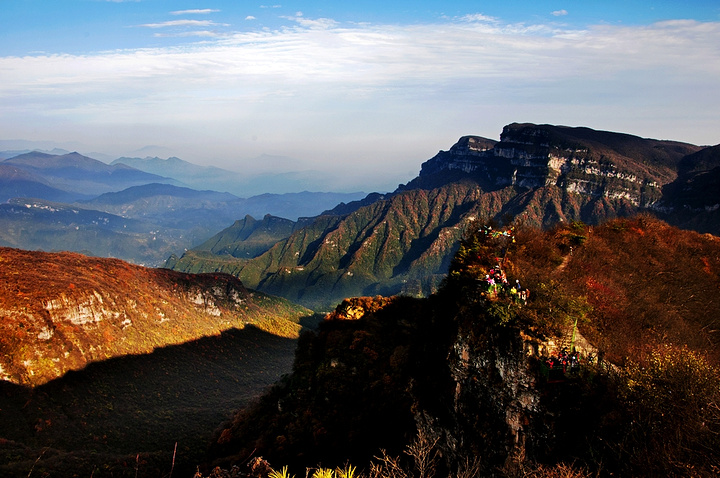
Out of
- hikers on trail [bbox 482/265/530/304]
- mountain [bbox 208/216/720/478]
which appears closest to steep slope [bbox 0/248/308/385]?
mountain [bbox 208/216/720/478]

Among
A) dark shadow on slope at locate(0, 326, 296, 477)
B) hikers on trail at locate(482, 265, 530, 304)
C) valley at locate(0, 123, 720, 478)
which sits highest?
hikers on trail at locate(482, 265, 530, 304)

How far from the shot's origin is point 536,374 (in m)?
19.6

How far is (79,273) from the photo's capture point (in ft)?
281

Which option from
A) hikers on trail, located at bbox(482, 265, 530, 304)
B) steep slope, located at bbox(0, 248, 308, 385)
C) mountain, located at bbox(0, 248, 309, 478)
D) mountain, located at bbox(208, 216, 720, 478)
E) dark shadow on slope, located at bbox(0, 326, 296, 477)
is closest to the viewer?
mountain, located at bbox(208, 216, 720, 478)

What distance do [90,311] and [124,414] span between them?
28246 millimetres

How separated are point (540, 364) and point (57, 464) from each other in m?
47.4

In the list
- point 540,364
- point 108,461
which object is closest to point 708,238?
point 540,364

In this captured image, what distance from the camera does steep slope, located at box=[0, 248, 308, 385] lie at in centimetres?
6084

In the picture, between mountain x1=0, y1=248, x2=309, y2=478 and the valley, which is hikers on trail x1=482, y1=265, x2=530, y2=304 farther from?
mountain x1=0, y1=248, x2=309, y2=478

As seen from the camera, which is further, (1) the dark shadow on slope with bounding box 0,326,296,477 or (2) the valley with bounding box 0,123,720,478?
(1) the dark shadow on slope with bounding box 0,326,296,477

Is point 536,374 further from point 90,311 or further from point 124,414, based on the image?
point 90,311

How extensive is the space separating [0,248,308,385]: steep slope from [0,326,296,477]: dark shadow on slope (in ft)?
13.5

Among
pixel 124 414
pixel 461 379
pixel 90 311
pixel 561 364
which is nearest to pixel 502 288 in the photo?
pixel 561 364

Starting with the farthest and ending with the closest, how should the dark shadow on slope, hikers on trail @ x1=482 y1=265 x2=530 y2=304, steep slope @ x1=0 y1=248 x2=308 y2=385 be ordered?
steep slope @ x1=0 y1=248 x2=308 y2=385, the dark shadow on slope, hikers on trail @ x1=482 y1=265 x2=530 y2=304
